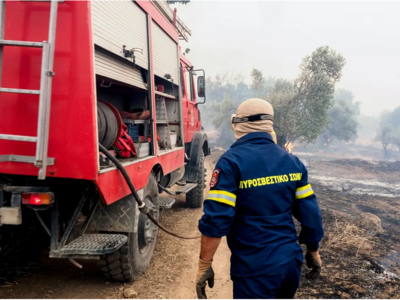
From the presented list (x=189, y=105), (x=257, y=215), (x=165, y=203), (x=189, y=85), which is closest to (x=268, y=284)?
(x=257, y=215)

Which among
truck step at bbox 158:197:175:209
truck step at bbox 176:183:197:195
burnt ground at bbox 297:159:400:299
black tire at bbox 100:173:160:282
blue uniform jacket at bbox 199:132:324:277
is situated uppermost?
blue uniform jacket at bbox 199:132:324:277

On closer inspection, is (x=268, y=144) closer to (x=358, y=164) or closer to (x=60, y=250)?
(x=60, y=250)

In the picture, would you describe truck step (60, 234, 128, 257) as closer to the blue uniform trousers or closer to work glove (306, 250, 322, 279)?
the blue uniform trousers

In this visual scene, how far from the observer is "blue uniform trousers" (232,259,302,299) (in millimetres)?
1817

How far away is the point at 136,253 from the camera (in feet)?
11.2

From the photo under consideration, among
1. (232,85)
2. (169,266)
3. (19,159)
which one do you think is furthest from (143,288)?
Answer: (232,85)

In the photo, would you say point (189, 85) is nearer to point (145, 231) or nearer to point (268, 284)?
point (145, 231)

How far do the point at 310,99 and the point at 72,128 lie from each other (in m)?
20.1

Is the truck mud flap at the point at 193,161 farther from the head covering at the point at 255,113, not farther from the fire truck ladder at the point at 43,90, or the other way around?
the head covering at the point at 255,113

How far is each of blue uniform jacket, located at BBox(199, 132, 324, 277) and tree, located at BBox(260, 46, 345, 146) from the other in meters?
19.2

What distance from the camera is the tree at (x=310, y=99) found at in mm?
19953

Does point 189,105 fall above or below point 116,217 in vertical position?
above

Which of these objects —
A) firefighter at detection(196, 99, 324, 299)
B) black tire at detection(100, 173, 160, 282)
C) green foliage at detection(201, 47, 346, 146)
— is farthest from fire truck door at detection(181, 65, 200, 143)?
green foliage at detection(201, 47, 346, 146)

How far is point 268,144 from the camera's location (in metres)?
2.02
